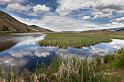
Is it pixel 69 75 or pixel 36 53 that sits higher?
pixel 69 75

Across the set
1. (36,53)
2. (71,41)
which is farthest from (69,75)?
(71,41)

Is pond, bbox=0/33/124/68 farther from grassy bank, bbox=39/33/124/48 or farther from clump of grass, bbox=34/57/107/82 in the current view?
clump of grass, bbox=34/57/107/82

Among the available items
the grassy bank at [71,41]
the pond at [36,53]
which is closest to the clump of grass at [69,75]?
the pond at [36,53]

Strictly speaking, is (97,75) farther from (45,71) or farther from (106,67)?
(106,67)

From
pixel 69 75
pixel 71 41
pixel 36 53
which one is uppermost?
pixel 69 75

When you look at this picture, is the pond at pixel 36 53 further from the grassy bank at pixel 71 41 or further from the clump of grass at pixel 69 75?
the clump of grass at pixel 69 75

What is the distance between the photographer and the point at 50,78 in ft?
53.8

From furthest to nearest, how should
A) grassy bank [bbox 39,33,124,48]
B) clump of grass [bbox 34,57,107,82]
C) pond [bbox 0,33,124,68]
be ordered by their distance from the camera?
grassy bank [bbox 39,33,124,48] → pond [bbox 0,33,124,68] → clump of grass [bbox 34,57,107,82]

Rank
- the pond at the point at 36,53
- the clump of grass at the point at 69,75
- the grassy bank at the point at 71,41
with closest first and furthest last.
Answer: the clump of grass at the point at 69,75 < the pond at the point at 36,53 < the grassy bank at the point at 71,41

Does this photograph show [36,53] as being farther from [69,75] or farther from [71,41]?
[71,41]

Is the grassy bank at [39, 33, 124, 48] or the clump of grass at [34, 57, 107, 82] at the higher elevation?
the clump of grass at [34, 57, 107, 82]

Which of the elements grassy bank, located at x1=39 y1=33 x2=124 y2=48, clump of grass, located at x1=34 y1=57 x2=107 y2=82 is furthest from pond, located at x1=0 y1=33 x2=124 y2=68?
clump of grass, located at x1=34 y1=57 x2=107 y2=82

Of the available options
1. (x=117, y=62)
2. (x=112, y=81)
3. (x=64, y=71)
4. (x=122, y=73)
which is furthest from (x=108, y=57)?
(x=64, y=71)

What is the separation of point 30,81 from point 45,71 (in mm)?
1625
